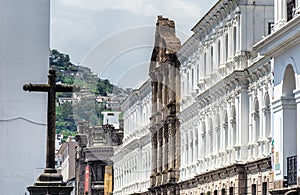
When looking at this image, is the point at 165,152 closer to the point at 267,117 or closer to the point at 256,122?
the point at 256,122

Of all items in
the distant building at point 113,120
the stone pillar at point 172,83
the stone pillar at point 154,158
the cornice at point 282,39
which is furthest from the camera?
the distant building at point 113,120

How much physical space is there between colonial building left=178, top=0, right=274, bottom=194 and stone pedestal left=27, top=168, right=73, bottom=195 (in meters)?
24.5

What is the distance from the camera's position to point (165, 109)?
84375mm

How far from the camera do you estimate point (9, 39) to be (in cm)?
2609

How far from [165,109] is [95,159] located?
60987 mm

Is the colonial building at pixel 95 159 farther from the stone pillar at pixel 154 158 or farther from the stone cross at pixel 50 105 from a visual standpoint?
the stone cross at pixel 50 105

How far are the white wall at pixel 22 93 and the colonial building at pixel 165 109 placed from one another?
171ft

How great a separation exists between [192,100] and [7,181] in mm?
46419

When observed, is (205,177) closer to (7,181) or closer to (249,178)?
(249,178)

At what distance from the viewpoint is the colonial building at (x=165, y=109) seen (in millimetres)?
79938

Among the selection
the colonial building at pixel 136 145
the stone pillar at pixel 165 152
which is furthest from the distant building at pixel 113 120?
the stone pillar at pixel 165 152

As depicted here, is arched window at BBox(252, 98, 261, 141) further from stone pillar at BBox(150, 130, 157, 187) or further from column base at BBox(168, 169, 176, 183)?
stone pillar at BBox(150, 130, 157, 187)

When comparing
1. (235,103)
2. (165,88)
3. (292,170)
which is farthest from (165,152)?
(292,170)

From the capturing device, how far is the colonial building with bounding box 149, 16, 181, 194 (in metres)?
79.9
